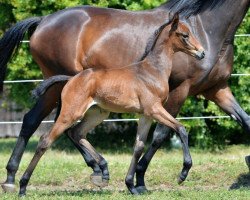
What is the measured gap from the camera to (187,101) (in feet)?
34.6

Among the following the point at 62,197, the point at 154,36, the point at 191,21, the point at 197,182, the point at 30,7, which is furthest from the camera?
the point at 30,7

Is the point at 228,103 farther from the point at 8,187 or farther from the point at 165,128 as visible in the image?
the point at 8,187

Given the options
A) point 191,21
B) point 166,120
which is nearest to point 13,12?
point 191,21

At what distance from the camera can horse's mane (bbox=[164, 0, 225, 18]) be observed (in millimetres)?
7809

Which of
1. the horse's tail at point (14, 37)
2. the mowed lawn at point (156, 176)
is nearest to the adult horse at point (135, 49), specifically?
the horse's tail at point (14, 37)

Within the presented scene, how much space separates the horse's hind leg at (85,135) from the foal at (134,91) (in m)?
0.30

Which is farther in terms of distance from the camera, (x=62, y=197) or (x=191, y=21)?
(x=191, y=21)

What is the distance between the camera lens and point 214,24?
7.79 meters

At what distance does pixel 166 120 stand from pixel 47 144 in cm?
109

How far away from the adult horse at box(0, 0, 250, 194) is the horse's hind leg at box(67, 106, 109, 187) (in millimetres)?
70

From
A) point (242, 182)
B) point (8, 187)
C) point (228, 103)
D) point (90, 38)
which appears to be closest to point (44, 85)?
point (90, 38)

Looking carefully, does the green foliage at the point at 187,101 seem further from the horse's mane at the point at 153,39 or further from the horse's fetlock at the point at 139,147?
the horse's fetlock at the point at 139,147

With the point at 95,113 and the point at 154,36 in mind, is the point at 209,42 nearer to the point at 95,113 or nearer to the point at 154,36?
the point at 154,36

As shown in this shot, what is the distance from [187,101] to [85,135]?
3.24 meters
